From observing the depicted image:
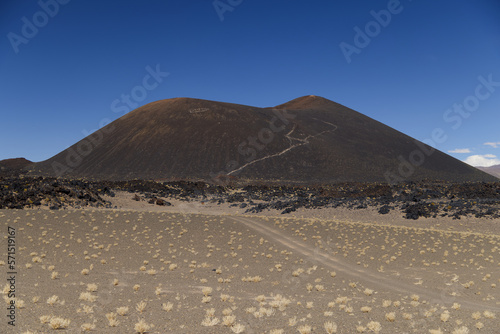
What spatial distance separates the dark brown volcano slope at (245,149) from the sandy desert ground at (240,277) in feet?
209

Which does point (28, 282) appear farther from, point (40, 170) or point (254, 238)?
point (40, 170)

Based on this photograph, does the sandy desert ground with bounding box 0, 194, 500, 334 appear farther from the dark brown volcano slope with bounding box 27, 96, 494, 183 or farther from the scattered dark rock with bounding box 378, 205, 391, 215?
the dark brown volcano slope with bounding box 27, 96, 494, 183

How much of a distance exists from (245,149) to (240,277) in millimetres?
92538

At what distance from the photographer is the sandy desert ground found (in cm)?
808

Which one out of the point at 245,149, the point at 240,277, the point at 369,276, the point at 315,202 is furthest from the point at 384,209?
the point at 245,149

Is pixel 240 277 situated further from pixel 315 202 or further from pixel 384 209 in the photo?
pixel 315 202

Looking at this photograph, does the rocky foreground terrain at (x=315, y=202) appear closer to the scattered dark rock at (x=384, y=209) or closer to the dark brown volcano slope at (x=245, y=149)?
the scattered dark rock at (x=384, y=209)

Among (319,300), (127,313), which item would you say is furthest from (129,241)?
(319,300)

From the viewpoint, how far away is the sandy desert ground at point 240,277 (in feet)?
26.5

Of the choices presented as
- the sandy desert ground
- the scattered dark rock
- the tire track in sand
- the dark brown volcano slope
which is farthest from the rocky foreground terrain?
the dark brown volcano slope

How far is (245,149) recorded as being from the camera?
343 ft

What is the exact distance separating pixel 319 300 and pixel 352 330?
236cm

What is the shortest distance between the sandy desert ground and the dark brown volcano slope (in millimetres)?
63742

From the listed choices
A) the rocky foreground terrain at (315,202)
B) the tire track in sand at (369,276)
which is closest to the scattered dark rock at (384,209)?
the rocky foreground terrain at (315,202)
